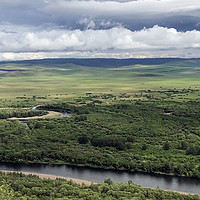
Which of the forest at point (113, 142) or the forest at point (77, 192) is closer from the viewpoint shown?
the forest at point (77, 192)

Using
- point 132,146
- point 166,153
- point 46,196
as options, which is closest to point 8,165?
point 46,196

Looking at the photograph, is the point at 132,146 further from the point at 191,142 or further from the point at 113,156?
the point at 191,142

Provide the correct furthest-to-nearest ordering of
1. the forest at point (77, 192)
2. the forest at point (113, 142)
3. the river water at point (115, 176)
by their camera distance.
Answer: the forest at point (113, 142) < the river water at point (115, 176) < the forest at point (77, 192)

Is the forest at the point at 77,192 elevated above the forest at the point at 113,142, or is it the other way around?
the forest at the point at 77,192

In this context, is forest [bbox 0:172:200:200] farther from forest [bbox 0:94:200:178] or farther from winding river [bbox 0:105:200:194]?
forest [bbox 0:94:200:178]

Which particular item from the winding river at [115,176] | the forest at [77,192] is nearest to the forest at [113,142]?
the winding river at [115,176]

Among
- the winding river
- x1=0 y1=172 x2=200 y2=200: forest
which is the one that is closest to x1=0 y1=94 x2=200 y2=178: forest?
the winding river

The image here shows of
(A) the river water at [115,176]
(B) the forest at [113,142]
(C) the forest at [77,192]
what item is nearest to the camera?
(C) the forest at [77,192]

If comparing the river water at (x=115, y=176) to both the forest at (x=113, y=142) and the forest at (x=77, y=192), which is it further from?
the forest at (x=77, y=192)

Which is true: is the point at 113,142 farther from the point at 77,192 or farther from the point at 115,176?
the point at 77,192
